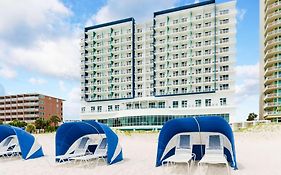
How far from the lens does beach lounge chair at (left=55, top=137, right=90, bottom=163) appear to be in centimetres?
1132

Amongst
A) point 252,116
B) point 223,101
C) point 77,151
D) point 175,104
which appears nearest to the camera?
point 77,151

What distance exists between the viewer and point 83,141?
41.6 ft

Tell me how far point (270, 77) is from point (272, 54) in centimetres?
489

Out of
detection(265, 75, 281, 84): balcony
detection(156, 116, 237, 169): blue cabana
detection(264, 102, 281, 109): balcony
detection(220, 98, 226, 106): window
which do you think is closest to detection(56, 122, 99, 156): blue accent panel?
detection(156, 116, 237, 169): blue cabana

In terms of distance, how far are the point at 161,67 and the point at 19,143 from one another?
1659 inches

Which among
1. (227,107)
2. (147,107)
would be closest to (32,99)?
(147,107)

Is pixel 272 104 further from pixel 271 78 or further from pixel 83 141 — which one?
pixel 83 141

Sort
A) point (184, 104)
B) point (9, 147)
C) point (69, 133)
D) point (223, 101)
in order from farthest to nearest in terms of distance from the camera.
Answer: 1. point (184, 104)
2. point (223, 101)
3. point (9, 147)
4. point (69, 133)

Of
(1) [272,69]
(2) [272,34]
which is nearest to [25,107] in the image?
(1) [272,69]

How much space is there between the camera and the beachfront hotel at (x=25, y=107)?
3447 inches

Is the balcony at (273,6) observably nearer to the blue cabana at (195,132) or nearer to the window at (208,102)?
the window at (208,102)

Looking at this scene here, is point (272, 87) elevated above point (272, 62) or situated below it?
below

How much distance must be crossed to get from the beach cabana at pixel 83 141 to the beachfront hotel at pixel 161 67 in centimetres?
3404

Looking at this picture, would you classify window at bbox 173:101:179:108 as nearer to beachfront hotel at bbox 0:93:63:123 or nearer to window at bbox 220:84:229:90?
window at bbox 220:84:229:90
